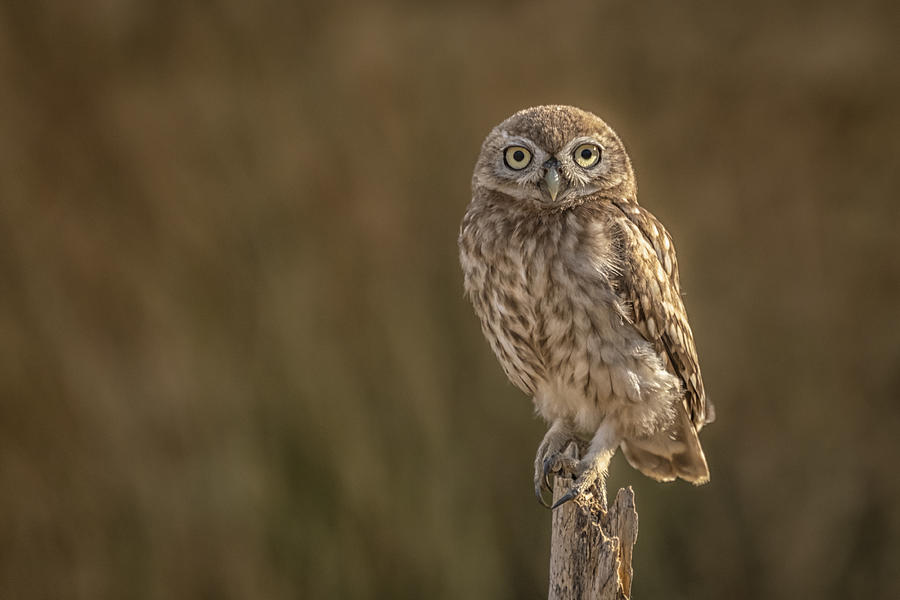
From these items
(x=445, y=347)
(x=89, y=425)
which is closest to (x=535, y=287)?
(x=445, y=347)

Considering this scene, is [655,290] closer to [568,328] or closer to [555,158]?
[568,328]

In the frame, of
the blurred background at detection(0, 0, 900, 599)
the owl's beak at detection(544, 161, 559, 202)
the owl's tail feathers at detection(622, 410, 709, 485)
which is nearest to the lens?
the owl's beak at detection(544, 161, 559, 202)

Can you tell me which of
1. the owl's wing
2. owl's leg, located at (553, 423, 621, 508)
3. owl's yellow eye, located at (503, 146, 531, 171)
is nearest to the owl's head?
owl's yellow eye, located at (503, 146, 531, 171)

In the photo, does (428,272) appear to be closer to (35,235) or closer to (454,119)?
(454,119)

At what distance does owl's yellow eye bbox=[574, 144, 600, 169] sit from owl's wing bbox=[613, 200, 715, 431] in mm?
180

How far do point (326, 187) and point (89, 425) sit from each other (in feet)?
5.58

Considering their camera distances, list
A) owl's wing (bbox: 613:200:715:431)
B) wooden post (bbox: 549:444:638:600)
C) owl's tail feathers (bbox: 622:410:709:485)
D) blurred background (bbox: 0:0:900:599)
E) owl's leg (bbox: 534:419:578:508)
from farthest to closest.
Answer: blurred background (bbox: 0:0:900:599)
owl's tail feathers (bbox: 622:410:709:485)
owl's leg (bbox: 534:419:578:508)
owl's wing (bbox: 613:200:715:431)
wooden post (bbox: 549:444:638:600)

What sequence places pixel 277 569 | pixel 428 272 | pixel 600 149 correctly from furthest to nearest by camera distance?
1. pixel 428 272
2. pixel 277 569
3. pixel 600 149

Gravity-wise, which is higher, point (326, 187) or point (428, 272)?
point (326, 187)

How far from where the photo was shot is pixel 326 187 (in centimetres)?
537

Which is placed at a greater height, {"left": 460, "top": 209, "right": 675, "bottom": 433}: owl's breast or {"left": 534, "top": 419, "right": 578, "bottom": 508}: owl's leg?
{"left": 460, "top": 209, "right": 675, "bottom": 433}: owl's breast

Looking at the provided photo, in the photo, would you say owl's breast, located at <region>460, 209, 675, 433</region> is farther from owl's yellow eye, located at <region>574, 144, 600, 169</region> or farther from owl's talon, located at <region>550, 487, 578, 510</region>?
owl's talon, located at <region>550, 487, 578, 510</region>

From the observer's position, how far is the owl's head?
2.65m

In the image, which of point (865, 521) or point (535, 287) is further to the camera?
point (865, 521)
